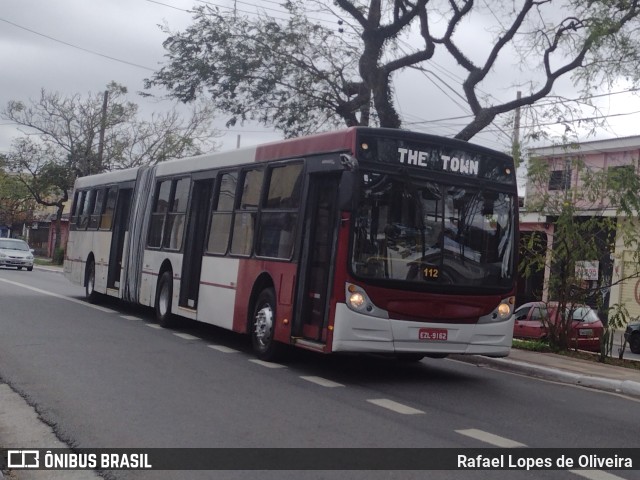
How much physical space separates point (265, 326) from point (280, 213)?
5.21ft

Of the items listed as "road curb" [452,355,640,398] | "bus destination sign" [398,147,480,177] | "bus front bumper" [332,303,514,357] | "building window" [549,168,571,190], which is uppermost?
"building window" [549,168,571,190]

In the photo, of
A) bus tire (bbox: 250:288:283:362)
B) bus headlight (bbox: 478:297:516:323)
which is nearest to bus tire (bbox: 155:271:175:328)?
bus tire (bbox: 250:288:283:362)

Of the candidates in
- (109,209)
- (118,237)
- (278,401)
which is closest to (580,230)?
(278,401)

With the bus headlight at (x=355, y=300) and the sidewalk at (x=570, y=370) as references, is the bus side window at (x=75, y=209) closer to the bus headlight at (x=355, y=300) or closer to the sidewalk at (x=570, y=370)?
the sidewalk at (x=570, y=370)

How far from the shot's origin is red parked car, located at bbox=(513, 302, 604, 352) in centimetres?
1734

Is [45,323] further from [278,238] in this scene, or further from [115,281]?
[278,238]

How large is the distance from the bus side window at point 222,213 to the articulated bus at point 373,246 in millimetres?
184

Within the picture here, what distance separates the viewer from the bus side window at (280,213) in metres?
12.1

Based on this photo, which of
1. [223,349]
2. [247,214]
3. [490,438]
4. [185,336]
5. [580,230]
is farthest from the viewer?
[580,230]

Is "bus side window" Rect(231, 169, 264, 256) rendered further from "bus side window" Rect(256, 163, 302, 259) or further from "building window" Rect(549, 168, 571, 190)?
"building window" Rect(549, 168, 571, 190)

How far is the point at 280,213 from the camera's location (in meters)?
12.4

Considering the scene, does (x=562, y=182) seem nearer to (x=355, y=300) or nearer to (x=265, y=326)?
(x=265, y=326)

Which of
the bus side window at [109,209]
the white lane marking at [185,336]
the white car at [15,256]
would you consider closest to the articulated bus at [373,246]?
the white lane marking at [185,336]

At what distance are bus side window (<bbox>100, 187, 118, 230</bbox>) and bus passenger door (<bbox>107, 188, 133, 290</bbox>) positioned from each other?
13.7 inches
